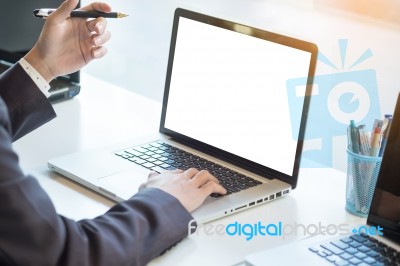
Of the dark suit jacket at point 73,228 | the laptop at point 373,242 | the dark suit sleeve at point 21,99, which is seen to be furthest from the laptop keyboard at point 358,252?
the dark suit sleeve at point 21,99

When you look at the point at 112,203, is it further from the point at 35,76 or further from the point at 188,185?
the point at 35,76

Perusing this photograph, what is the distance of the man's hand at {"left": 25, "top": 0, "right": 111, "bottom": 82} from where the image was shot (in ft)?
4.71

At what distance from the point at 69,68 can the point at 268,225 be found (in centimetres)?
59

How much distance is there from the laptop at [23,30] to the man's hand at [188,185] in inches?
27.2

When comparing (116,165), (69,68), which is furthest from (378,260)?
(69,68)

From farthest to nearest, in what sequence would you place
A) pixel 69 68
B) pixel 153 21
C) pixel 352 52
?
pixel 153 21, pixel 352 52, pixel 69 68

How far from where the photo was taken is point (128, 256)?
41.1 inches

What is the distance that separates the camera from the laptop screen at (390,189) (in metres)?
1.18

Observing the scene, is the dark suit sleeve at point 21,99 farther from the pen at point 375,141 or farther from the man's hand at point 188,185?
the pen at point 375,141

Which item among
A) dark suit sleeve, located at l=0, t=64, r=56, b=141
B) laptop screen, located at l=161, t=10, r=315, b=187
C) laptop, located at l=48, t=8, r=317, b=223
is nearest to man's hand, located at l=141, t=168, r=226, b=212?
laptop, located at l=48, t=8, r=317, b=223

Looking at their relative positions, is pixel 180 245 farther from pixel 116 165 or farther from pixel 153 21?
pixel 153 21

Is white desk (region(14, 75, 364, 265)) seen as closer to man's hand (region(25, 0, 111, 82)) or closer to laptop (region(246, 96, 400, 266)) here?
laptop (region(246, 96, 400, 266))

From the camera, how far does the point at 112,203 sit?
Result: 131 cm

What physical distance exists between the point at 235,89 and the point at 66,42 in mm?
390
